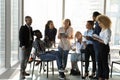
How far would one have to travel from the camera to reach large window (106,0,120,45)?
8258 mm

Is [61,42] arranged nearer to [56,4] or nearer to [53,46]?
[53,46]

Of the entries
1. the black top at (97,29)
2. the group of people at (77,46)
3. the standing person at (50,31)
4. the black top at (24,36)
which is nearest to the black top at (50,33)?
the standing person at (50,31)

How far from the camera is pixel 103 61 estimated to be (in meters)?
4.70

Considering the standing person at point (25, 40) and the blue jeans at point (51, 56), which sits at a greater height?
the standing person at point (25, 40)

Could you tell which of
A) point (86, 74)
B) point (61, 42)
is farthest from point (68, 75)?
point (61, 42)

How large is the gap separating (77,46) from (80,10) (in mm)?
2963

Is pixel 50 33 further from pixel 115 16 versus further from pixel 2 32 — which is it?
pixel 115 16

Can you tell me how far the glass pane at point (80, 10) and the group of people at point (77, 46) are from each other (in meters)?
2.61

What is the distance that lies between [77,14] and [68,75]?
3.13m

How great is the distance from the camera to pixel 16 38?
7.41m

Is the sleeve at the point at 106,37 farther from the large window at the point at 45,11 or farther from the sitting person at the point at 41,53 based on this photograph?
the large window at the point at 45,11

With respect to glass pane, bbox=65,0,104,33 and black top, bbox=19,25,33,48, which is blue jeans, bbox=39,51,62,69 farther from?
glass pane, bbox=65,0,104,33

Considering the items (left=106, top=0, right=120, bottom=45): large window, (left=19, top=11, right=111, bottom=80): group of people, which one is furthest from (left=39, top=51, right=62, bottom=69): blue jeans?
(left=106, top=0, right=120, bottom=45): large window

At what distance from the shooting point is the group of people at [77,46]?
15.4 feet
